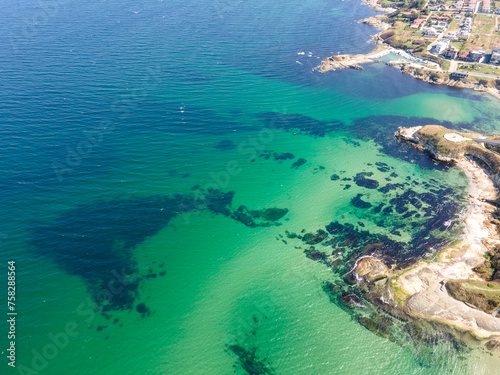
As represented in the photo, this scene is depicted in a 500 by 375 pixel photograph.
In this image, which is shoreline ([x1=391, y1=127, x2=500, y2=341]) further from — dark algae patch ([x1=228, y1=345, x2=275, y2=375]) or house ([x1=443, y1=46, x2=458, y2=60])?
house ([x1=443, y1=46, x2=458, y2=60])

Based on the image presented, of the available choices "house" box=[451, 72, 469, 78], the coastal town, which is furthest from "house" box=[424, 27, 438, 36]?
"house" box=[451, 72, 469, 78]

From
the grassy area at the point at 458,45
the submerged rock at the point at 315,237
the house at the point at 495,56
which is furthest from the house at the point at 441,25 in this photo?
the submerged rock at the point at 315,237

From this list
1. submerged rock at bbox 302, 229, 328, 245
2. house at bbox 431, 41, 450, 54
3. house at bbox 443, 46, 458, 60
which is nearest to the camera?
submerged rock at bbox 302, 229, 328, 245

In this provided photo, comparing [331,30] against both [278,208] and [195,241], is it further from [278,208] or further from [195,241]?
[195,241]

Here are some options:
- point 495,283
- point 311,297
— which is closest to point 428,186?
point 495,283

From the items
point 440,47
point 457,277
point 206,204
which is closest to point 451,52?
point 440,47

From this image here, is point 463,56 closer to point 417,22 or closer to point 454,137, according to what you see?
point 417,22
